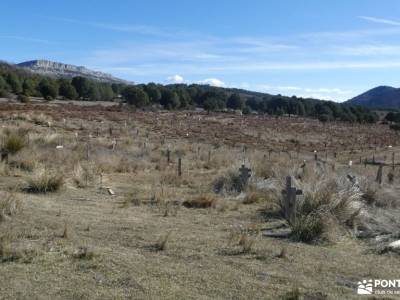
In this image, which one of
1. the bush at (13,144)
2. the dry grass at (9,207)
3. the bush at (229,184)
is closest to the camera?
the dry grass at (9,207)

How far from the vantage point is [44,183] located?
44.0 ft

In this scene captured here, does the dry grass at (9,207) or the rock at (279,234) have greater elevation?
the dry grass at (9,207)

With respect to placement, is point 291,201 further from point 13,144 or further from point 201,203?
point 13,144

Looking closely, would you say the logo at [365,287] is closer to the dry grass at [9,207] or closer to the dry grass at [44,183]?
the dry grass at [9,207]

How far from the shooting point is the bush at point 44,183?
527 inches

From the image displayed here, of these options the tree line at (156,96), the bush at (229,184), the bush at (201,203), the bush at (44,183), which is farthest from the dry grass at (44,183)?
the tree line at (156,96)

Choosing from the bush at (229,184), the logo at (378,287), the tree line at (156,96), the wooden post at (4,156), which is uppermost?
the tree line at (156,96)

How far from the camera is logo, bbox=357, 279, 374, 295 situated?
22.0ft

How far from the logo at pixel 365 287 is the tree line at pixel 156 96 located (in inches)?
3091

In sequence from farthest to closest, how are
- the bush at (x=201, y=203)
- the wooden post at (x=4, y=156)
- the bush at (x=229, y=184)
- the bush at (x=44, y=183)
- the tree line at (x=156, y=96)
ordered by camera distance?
the tree line at (x=156, y=96) < the wooden post at (x=4, y=156) < the bush at (x=229, y=184) < the bush at (x=44, y=183) < the bush at (x=201, y=203)

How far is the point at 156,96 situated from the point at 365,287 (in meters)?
106

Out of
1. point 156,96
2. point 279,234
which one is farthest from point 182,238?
point 156,96

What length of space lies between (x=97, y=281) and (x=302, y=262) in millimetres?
2937

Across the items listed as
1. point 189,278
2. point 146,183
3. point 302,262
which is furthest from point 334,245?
point 146,183
